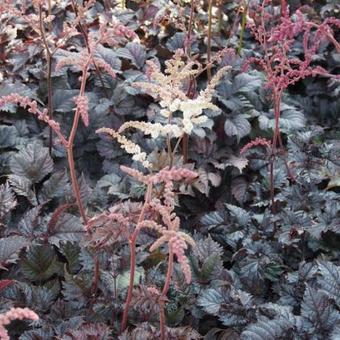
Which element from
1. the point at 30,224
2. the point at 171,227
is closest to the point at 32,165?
the point at 30,224

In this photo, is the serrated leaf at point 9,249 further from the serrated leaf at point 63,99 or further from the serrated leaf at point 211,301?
the serrated leaf at point 63,99

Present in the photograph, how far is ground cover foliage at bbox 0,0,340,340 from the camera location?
1774 mm

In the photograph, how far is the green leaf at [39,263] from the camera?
2.01m

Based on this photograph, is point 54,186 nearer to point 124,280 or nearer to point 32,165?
point 32,165

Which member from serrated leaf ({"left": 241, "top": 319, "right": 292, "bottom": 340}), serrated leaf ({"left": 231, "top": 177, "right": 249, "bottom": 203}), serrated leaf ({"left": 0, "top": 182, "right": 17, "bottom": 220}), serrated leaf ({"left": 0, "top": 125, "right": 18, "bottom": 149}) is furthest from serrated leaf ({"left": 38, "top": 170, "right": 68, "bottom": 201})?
serrated leaf ({"left": 241, "top": 319, "right": 292, "bottom": 340})

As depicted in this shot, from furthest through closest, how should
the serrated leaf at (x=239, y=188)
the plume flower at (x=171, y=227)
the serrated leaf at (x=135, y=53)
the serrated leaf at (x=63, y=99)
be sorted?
the serrated leaf at (x=135, y=53), the serrated leaf at (x=63, y=99), the serrated leaf at (x=239, y=188), the plume flower at (x=171, y=227)

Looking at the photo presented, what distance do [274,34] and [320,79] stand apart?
1.20m

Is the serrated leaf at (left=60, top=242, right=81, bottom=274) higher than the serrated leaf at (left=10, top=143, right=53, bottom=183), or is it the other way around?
the serrated leaf at (left=10, top=143, right=53, bottom=183)

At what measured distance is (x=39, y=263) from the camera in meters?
2.02

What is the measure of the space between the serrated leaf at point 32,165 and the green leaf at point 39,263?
39cm

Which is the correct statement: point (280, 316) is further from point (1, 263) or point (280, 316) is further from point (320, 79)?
point (320, 79)

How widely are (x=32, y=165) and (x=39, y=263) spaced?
0.46 metres

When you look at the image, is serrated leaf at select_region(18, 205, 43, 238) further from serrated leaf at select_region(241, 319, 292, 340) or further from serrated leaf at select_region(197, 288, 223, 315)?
serrated leaf at select_region(241, 319, 292, 340)

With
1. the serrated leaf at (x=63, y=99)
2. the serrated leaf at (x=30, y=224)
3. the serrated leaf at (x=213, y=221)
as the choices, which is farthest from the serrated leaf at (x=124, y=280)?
the serrated leaf at (x=63, y=99)
